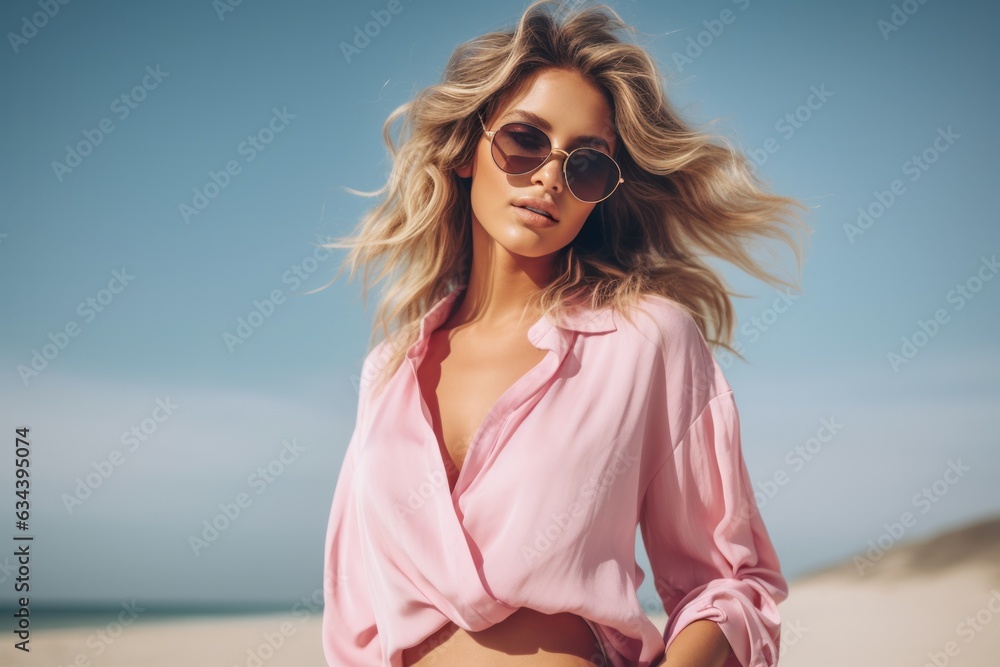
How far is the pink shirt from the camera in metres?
2.51

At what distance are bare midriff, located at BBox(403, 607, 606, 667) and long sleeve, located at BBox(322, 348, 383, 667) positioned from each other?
0.49 m

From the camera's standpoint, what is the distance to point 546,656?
8.24 feet

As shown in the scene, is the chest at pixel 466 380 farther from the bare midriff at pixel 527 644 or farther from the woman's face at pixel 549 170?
the bare midriff at pixel 527 644

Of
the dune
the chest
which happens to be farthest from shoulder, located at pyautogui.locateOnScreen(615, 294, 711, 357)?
the dune

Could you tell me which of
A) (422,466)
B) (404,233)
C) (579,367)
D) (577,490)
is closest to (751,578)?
(577,490)

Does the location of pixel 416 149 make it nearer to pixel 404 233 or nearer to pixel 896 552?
pixel 404 233

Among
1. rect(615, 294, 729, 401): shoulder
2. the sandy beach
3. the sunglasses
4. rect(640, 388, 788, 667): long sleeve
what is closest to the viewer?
rect(640, 388, 788, 667): long sleeve

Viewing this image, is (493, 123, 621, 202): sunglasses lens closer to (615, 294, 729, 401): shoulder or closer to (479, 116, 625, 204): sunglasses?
(479, 116, 625, 204): sunglasses

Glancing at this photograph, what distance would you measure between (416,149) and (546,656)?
5.77 ft

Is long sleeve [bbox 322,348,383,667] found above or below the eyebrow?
below

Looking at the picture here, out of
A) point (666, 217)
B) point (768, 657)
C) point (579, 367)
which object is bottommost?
point (768, 657)

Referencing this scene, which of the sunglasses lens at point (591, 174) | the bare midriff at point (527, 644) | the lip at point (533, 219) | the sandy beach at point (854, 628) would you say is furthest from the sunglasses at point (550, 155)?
the sandy beach at point (854, 628)

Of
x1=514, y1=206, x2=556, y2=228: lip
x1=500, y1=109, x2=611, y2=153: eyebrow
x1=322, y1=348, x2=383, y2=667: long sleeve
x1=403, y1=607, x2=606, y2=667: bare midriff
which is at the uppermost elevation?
x1=500, y1=109, x2=611, y2=153: eyebrow

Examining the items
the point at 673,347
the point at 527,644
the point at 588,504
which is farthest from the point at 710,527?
the point at 527,644
